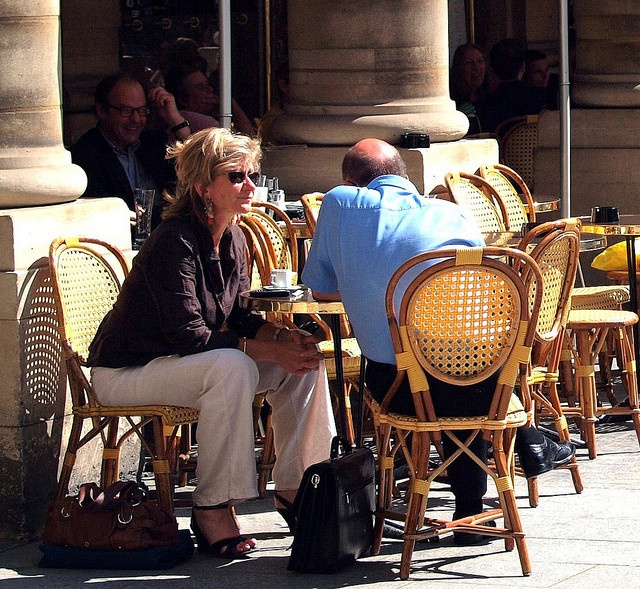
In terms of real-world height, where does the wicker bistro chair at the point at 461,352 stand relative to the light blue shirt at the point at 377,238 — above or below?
below

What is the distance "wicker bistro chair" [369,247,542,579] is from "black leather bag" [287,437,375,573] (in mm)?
182

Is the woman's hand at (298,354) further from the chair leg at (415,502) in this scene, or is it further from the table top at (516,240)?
the table top at (516,240)

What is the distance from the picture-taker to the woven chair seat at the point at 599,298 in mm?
7219

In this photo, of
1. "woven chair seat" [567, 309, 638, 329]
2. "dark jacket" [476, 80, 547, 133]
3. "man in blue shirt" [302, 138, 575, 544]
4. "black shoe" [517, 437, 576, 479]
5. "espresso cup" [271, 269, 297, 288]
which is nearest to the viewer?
"man in blue shirt" [302, 138, 575, 544]

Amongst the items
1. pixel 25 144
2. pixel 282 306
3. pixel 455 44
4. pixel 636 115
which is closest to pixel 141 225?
pixel 25 144

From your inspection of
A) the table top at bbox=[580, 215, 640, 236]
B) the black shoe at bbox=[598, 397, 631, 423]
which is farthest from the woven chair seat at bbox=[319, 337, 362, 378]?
the table top at bbox=[580, 215, 640, 236]

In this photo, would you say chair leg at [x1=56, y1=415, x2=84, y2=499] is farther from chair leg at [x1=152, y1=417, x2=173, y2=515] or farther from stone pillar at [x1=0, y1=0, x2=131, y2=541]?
chair leg at [x1=152, y1=417, x2=173, y2=515]

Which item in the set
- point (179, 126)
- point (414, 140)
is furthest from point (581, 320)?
point (179, 126)

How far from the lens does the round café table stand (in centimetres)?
534

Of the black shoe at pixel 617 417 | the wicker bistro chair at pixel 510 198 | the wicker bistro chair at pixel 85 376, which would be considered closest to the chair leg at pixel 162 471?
the wicker bistro chair at pixel 85 376

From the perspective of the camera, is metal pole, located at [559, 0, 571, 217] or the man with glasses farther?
metal pole, located at [559, 0, 571, 217]

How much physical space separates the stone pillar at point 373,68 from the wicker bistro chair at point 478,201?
862 mm

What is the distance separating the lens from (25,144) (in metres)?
5.79

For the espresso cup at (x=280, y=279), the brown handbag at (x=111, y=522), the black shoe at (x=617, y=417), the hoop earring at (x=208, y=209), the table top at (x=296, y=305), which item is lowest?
the black shoe at (x=617, y=417)
